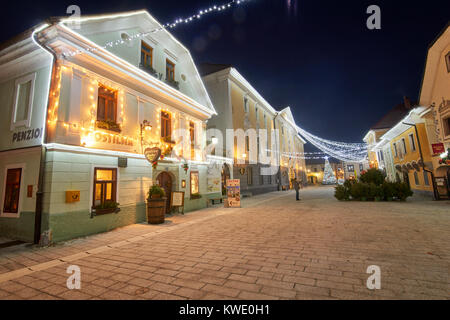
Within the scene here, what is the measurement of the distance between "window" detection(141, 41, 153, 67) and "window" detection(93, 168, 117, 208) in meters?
5.60

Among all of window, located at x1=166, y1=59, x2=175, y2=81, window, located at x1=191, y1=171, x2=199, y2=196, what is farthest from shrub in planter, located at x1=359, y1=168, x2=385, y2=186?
window, located at x1=166, y1=59, x2=175, y2=81

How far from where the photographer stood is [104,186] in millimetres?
7719

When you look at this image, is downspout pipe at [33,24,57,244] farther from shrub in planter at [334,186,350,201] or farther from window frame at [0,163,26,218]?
shrub in planter at [334,186,350,201]

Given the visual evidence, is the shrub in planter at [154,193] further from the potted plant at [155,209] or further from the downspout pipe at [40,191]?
the downspout pipe at [40,191]

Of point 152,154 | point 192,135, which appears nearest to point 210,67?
point 192,135

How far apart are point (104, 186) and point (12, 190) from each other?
2916 millimetres

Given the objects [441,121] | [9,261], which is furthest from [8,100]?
[441,121]

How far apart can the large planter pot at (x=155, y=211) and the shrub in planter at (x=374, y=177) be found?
1452 centimetres

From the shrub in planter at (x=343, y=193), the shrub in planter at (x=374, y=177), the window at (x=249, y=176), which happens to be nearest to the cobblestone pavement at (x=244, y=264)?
the shrub in planter at (x=343, y=193)

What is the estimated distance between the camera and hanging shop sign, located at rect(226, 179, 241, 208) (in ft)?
43.1

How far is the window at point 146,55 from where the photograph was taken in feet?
33.5

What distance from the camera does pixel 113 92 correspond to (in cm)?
861
